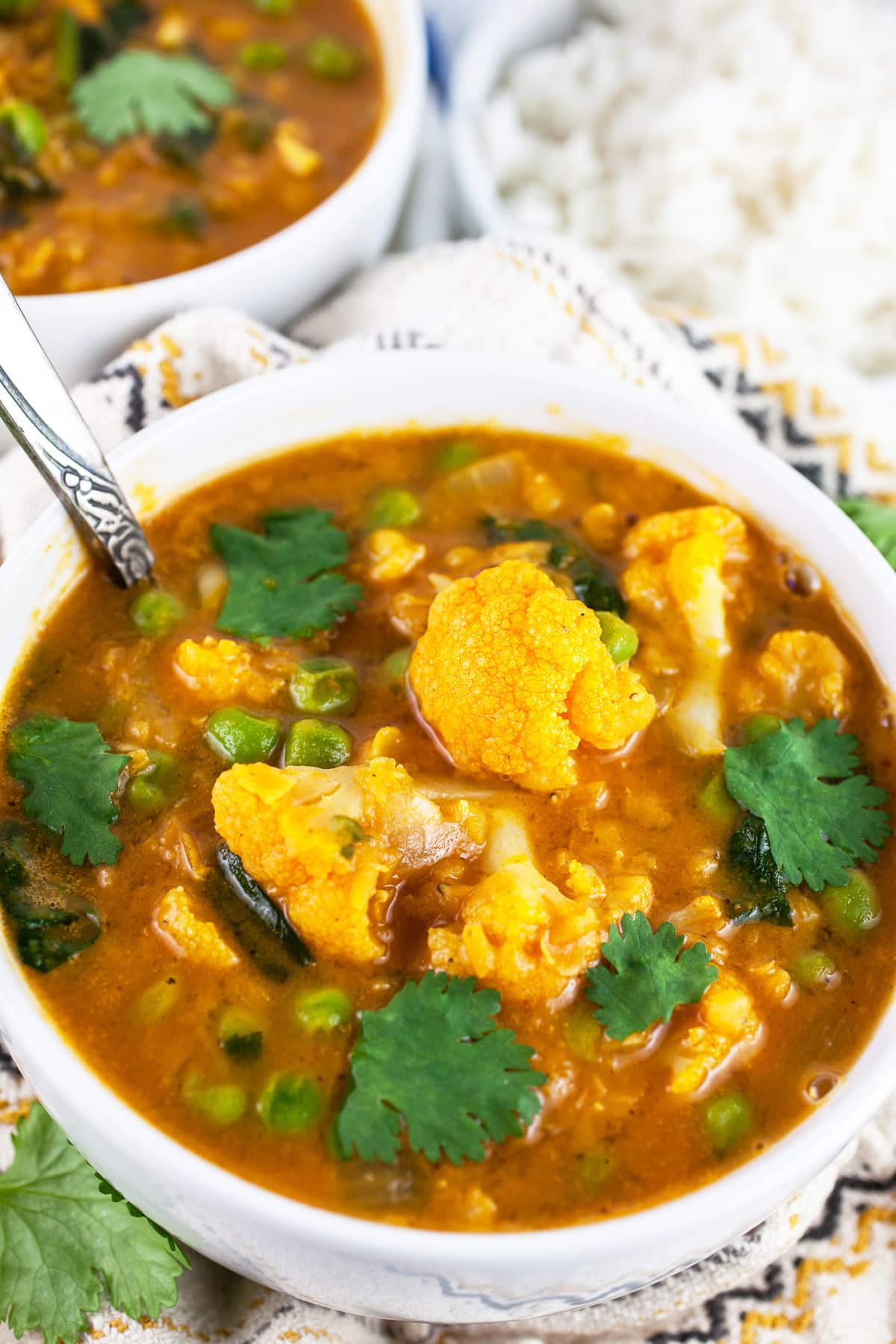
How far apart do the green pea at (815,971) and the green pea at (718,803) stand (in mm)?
289

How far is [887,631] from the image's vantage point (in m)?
2.96

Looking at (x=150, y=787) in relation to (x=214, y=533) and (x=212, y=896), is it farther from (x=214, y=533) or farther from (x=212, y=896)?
(x=214, y=533)

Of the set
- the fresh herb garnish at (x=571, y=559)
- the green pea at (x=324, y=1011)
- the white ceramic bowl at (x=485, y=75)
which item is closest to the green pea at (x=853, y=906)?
the fresh herb garnish at (x=571, y=559)

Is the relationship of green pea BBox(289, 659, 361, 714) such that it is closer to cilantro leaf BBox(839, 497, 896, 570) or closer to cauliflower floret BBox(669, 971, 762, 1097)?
cauliflower floret BBox(669, 971, 762, 1097)

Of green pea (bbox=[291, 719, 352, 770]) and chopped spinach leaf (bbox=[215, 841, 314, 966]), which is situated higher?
green pea (bbox=[291, 719, 352, 770])

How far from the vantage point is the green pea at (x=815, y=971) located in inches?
102

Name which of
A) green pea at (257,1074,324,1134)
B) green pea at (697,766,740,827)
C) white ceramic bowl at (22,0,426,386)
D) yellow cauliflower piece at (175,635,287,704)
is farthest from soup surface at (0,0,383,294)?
green pea at (257,1074,324,1134)

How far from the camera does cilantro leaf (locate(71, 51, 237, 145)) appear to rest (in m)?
4.43

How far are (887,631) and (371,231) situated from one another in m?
2.14

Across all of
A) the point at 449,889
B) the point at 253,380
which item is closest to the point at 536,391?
the point at 253,380

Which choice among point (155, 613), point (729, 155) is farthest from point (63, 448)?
point (729, 155)

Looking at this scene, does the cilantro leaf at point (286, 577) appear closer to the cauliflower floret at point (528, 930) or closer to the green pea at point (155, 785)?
the green pea at point (155, 785)

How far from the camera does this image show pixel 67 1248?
2.91 m

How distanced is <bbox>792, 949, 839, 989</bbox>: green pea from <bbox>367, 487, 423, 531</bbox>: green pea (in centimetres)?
122
